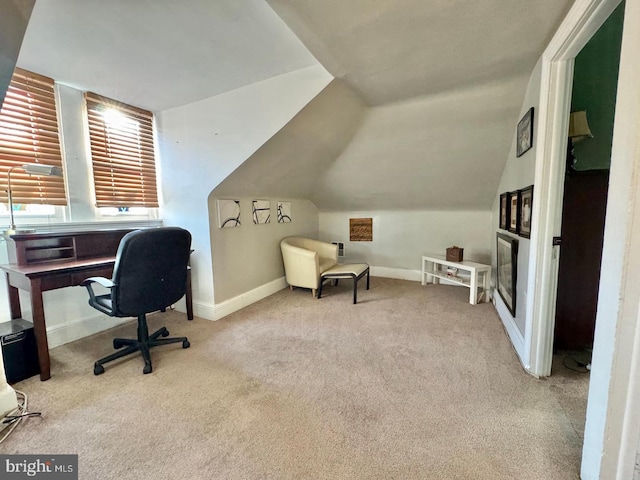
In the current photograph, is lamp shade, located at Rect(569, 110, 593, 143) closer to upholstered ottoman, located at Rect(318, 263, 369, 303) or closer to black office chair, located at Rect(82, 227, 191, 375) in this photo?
upholstered ottoman, located at Rect(318, 263, 369, 303)

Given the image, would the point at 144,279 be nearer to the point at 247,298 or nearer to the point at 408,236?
the point at 247,298

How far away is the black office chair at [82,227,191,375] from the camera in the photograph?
1775 millimetres

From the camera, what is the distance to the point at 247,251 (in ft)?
10.6

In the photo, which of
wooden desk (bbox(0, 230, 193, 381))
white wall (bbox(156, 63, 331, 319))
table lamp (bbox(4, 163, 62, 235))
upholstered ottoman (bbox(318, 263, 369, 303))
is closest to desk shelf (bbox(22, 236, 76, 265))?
wooden desk (bbox(0, 230, 193, 381))

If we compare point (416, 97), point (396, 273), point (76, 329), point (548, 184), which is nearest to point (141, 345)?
point (76, 329)

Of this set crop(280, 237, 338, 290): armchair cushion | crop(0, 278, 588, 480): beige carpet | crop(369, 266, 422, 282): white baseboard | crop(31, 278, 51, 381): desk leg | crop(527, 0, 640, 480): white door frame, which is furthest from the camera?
crop(369, 266, 422, 282): white baseboard

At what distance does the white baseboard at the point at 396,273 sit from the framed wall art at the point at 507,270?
4.26 ft

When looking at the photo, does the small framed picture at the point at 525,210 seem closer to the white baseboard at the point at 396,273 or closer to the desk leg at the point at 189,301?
the white baseboard at the point at 396,273

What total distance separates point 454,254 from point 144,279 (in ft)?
11.5

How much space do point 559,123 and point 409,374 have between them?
73.1 inches

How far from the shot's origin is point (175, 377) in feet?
6.03

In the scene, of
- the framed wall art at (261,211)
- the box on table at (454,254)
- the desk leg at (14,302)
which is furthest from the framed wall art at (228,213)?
the box on table at (454,254)

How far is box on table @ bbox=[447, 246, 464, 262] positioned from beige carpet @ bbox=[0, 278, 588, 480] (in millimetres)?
1242

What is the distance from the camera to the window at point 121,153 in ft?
8.14
